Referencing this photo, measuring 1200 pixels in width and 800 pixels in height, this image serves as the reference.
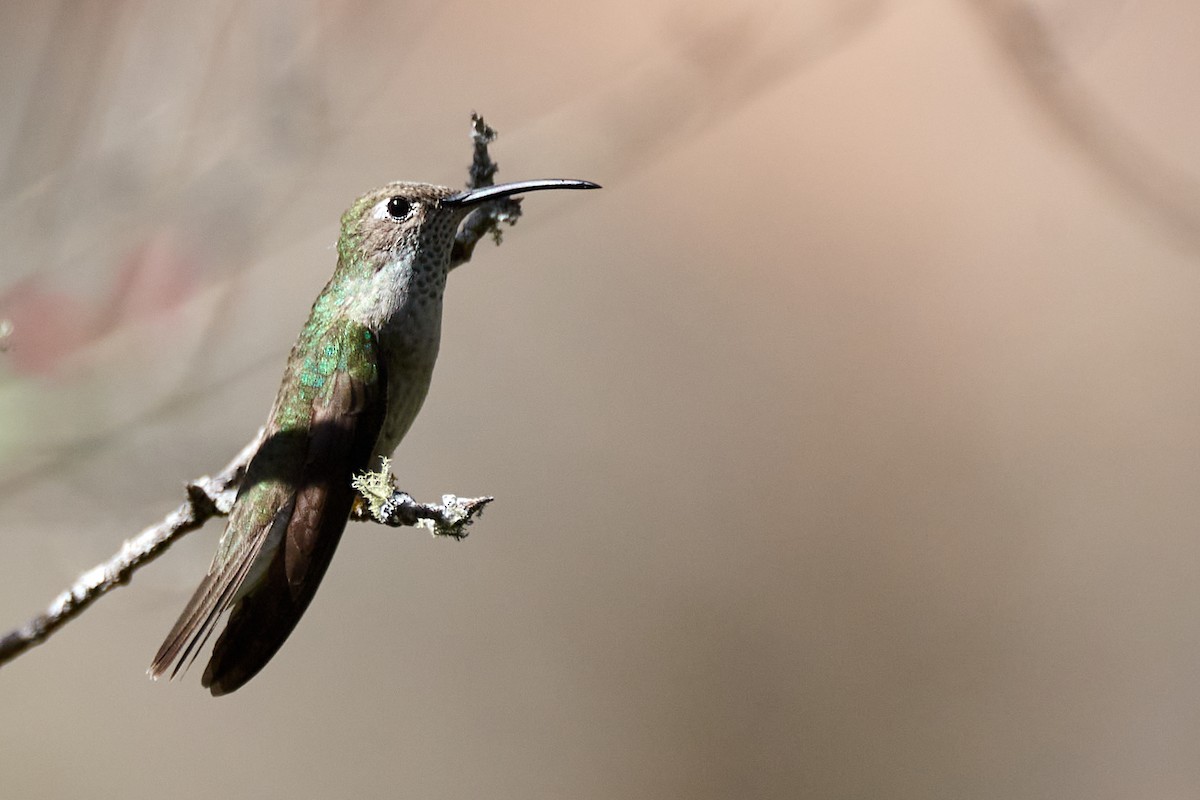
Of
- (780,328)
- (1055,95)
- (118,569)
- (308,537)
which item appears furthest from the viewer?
(780,328)

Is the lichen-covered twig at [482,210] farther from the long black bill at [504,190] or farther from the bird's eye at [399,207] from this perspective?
the bird's eye at [399,207]

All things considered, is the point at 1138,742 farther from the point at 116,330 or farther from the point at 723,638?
the point at 116,330

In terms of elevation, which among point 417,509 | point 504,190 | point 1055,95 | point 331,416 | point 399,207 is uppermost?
point 399,207

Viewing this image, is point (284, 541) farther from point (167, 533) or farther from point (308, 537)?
point (167, 533)

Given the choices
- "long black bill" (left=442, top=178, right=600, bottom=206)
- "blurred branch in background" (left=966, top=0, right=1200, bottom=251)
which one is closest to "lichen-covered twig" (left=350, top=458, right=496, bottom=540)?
"long black bill" (left=442, top=178, right=600, bottom=206)

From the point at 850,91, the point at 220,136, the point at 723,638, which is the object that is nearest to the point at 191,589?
the point at 220,136

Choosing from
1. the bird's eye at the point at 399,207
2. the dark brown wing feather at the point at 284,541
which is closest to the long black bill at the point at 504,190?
the bird's eye at the point at 399,207

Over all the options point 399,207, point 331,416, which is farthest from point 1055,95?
point 331,416
